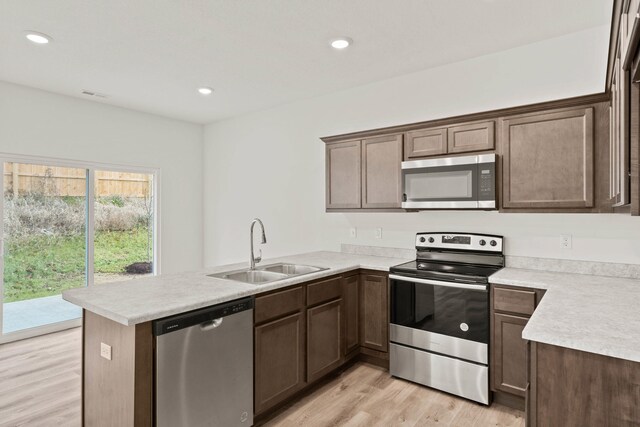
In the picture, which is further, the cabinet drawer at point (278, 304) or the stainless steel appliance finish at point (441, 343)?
the stainless steel appliance finish at point (441, 343)

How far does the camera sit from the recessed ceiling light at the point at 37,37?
2715 mm

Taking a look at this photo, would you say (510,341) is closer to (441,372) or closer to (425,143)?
(441,372)

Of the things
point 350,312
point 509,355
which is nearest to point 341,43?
point 350,312

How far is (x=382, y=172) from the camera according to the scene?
10.9ft

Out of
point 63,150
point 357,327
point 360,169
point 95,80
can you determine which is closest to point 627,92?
point 360,169

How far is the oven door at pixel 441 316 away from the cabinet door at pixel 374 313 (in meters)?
0.12

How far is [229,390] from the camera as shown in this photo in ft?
6.86

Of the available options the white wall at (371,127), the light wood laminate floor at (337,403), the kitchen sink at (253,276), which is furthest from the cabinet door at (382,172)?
the light wood laminate floor at (337,403)

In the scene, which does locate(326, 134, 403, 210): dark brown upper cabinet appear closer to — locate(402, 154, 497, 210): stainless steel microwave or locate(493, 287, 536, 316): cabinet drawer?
locate(402, 154, 497, 210): stainless steel microwave

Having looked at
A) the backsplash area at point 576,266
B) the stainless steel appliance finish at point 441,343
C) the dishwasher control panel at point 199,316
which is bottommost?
the stainless steel appliance finish at point 441,343

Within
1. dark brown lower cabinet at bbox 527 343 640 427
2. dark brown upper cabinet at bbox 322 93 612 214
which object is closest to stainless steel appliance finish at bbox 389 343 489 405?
dark brown lower cabinet at bbox 527 343 640 427

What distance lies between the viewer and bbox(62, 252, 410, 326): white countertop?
5.82 feet

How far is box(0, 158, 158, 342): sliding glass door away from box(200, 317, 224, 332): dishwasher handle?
319 cm

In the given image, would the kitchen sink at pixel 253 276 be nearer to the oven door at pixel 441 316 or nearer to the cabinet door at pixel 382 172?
the oven door at pixel 441 316
